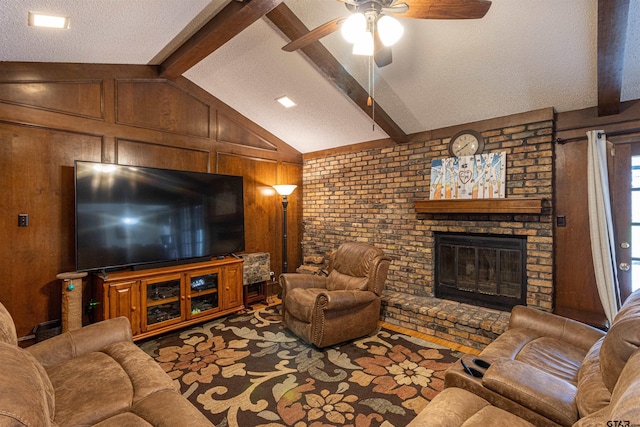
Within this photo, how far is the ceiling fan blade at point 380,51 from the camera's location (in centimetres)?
194

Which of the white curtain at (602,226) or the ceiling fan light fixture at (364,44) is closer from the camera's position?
the ceiling fan light fixture at (364,44)

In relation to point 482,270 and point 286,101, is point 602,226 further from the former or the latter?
point 286,101

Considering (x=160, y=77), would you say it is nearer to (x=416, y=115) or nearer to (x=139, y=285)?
(x=139, y=285)

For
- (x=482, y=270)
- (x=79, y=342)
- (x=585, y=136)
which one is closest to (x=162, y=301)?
(x=79, y=342)

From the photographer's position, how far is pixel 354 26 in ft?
5.88

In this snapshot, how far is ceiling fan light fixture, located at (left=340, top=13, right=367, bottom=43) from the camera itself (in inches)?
69.0

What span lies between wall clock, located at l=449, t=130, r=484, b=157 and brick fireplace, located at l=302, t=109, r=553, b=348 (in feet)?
0.25

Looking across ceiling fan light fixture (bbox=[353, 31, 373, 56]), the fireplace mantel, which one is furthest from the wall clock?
ceiling fan light fixture (bbox=[353, 31, 373, 56])

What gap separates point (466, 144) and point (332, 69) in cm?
176

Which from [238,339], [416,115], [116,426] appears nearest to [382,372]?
[238,339]

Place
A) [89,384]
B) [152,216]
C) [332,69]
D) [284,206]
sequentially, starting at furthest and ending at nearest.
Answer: [284,206]
[152,216]
[332,69]
[89,384]

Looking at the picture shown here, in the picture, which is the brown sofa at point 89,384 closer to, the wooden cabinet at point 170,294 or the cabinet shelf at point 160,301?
the wooden cabinet at point 170,294

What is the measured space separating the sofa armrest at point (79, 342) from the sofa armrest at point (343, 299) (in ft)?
4.91

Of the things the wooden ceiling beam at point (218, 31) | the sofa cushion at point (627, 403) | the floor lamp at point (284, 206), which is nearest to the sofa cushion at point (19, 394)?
the sofa cushion at point (627, 403)
